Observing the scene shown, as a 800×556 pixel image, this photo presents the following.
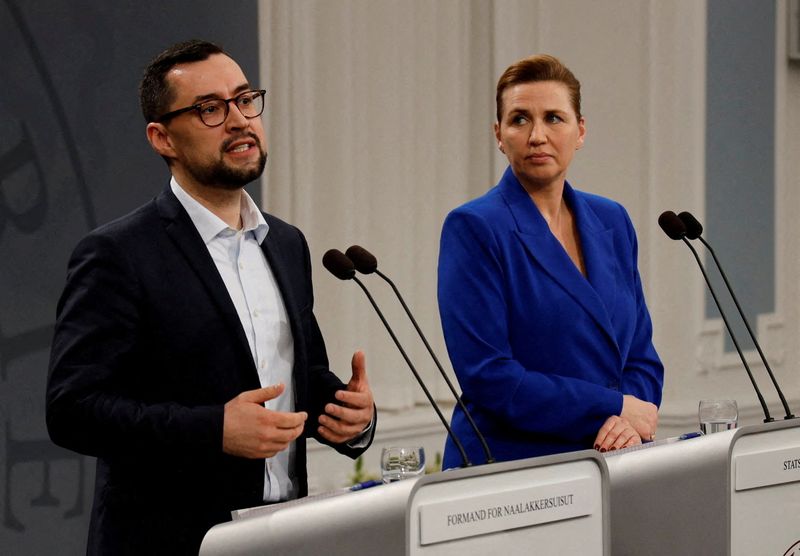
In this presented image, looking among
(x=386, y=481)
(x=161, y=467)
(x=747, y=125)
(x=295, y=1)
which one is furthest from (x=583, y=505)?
(x=747, y=125)

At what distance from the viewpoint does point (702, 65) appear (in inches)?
181

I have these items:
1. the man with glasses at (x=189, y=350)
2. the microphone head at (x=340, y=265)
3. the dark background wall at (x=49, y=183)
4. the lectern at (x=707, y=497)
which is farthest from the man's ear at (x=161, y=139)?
the dark background wall at (x=49, y=183)

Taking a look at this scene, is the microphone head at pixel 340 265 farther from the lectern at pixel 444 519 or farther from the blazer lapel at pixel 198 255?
the lectern at pixel 444 519

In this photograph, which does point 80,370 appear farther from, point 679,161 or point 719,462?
point 679,161

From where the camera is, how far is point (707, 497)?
1678 mm

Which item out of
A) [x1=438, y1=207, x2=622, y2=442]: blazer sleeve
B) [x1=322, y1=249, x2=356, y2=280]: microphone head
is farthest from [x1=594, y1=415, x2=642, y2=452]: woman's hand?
[x1=322, y1=249, x2=356, y2=280]: microphone head

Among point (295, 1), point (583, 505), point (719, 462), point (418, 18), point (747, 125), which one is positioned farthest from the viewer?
point (747, 125)

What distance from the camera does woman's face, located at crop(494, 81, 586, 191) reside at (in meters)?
2.22

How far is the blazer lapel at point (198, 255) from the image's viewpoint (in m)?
1.83

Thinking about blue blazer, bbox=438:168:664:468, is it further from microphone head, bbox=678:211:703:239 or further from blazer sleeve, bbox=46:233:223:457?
blazer sleeve, bbox=46:233:223:457

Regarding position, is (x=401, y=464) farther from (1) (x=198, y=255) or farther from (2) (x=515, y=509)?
(1) (x=198, y=255)

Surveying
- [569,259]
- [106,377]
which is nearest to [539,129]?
[569,259]

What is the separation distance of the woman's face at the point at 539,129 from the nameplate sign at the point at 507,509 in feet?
2.68

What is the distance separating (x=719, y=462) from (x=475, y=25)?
3262mm
